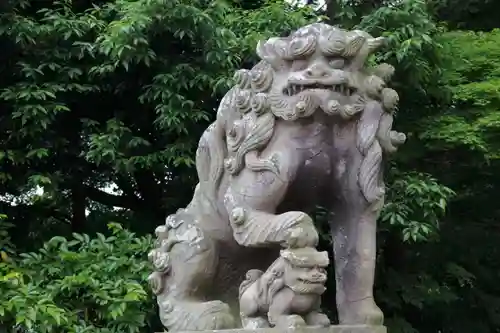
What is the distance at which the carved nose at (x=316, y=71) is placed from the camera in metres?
2.86

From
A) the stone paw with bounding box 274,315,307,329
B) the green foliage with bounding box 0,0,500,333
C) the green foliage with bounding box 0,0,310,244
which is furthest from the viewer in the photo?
the green foliage with bounding box 0,0,310,244

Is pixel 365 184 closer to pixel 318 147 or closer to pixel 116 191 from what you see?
pixel 318 147

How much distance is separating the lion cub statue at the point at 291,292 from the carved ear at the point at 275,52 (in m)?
0.70

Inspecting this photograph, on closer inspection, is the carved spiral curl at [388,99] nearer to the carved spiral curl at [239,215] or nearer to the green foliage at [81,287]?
the carved spiral curl at [239,215]

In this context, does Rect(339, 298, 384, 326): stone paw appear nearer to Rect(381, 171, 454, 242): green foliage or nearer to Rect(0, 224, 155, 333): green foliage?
Rect(0, 224, 155, 333): green foliage

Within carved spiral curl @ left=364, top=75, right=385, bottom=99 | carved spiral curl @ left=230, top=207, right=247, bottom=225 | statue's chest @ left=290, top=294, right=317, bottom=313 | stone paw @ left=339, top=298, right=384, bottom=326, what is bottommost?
stone paw @ left=339, top=298, right=384, bottom=326

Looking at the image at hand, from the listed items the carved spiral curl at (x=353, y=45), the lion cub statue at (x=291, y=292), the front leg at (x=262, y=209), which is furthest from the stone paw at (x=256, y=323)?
the carved spiral curl at (x=353, y=45)

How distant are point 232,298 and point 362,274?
0.56 m

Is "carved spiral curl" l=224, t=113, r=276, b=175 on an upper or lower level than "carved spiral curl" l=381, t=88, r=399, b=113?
lower

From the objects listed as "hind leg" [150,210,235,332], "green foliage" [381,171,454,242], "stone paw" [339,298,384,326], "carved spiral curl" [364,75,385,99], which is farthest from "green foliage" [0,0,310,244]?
"stone paw" [339,298,384,326]

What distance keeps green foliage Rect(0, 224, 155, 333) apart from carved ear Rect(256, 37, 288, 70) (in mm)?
1869

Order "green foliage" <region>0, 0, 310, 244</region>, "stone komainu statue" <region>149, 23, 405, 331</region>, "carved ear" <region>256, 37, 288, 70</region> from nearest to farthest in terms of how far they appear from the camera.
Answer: "stone komainu statue" <region>149, 23, 405, 331</region>, "carved ear" <region>256, 37, 288, 70</region>, "green foliage" <region>0, 0, 310, 244</region>

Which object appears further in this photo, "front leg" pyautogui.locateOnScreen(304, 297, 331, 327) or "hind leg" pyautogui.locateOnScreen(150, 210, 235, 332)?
"hind leg" pyautogui.locateOnScreen(150, 210, 235, 332)

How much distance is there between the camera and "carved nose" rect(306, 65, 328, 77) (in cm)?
286
